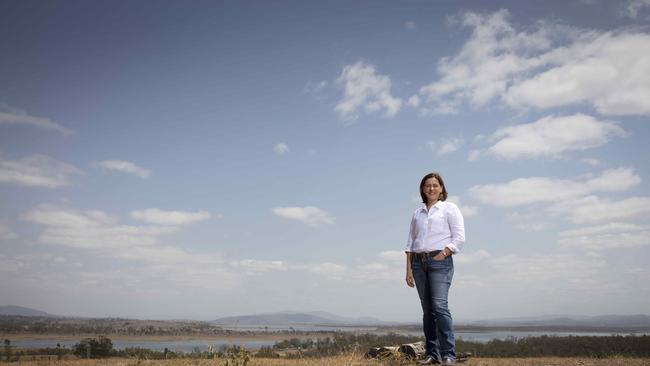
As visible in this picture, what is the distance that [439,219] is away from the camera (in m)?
6.18

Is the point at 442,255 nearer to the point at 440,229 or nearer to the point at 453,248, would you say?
the point at 453,248

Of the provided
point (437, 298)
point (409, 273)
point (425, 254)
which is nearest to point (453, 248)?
point (425, 254)

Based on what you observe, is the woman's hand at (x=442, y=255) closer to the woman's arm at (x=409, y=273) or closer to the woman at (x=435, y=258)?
the woman at (x=435, y=258)

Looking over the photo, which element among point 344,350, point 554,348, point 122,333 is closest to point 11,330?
point 122,333

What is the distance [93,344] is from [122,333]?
344ft

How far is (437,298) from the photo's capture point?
5.96 meters

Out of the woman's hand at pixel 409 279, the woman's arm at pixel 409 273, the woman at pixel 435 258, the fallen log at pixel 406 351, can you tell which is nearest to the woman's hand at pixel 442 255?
the woman at pixel 435 258

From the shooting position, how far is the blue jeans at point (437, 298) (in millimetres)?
5957

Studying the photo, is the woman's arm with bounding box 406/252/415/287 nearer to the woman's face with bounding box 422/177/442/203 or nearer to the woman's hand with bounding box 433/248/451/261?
the woman's hand with bounding box 433/248/451/261

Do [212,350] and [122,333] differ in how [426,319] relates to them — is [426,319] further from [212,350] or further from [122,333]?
[122,333]

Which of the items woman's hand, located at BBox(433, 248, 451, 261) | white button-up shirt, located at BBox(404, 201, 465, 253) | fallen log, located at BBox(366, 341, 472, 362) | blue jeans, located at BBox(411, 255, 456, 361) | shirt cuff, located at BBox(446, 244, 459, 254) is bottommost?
fallen log, located at BBox(366, 341, 472, 362)

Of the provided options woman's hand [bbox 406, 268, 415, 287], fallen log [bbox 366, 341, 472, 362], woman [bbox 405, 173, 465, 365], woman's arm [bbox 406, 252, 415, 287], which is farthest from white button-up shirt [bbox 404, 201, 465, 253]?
fallen log [bbox 366, 341, 472, 362]

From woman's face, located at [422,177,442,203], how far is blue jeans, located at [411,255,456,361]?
876 millimetres

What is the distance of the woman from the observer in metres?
5.97
